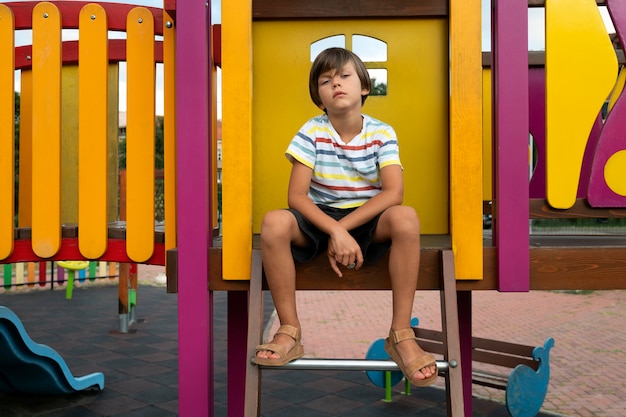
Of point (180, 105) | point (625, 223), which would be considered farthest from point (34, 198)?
point (625, 223)

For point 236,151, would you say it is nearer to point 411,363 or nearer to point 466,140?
point 466,140

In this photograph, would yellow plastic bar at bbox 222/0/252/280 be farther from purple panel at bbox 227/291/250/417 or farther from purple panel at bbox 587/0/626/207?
purple panel at bbox 587/0/626/207

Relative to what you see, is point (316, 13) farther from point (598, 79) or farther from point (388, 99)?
point (598, 79)

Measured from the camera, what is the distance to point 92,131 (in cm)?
334

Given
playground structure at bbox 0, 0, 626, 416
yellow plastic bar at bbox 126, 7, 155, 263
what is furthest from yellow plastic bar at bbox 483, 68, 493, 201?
yellow plastic bar at bbox 126, 7, 155, 263

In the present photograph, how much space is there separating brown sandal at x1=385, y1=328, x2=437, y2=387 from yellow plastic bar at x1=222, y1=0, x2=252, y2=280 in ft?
2.18

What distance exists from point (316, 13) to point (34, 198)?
174 cm

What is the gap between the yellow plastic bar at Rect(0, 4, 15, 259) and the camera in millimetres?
3377

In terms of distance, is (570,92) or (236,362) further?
(236,362)

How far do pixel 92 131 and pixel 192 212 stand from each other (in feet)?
3.62

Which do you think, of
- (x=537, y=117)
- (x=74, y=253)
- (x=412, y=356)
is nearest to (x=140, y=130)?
(x=74, y=253)

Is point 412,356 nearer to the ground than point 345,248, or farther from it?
nearer to the ground

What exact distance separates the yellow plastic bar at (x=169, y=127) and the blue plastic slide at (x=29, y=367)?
1.84 meters

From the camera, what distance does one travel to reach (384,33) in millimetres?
2996
